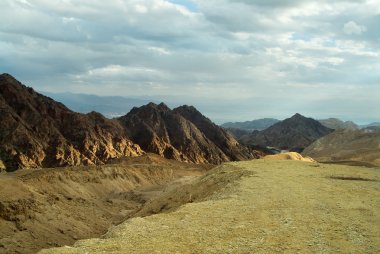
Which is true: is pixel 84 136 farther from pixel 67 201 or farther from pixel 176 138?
pixel 67 201

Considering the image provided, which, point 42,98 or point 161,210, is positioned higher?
point 42,98

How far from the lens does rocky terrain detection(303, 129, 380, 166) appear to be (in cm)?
7819

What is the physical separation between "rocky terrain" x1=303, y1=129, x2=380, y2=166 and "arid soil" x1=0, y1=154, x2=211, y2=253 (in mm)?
32105

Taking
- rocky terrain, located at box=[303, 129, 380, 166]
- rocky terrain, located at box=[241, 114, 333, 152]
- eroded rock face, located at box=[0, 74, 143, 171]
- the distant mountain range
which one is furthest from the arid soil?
rocky terrain, located at box=[241, 114, 333, 152]

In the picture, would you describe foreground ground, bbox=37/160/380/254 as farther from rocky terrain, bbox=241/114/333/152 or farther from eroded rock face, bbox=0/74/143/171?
rocky terrain, bbox=241/114/333/152

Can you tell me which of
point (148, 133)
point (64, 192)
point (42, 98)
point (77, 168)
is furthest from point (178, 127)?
point (64, 192)

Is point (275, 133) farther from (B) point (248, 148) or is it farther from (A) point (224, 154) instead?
(A) point (224, 154)

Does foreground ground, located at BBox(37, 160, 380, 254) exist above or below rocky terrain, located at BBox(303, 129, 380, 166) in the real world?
below

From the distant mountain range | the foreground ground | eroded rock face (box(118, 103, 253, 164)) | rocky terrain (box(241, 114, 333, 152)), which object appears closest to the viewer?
the foreground ground

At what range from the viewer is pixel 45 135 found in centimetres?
6794

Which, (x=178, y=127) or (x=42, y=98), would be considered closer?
(x=42, y=98)

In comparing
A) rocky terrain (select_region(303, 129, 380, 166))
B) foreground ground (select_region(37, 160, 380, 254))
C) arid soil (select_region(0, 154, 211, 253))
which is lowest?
arid soil (select_region(0, 154, 211, 253))

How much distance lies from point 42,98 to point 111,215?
42.9 m

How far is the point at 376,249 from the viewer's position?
14703 millimetres
